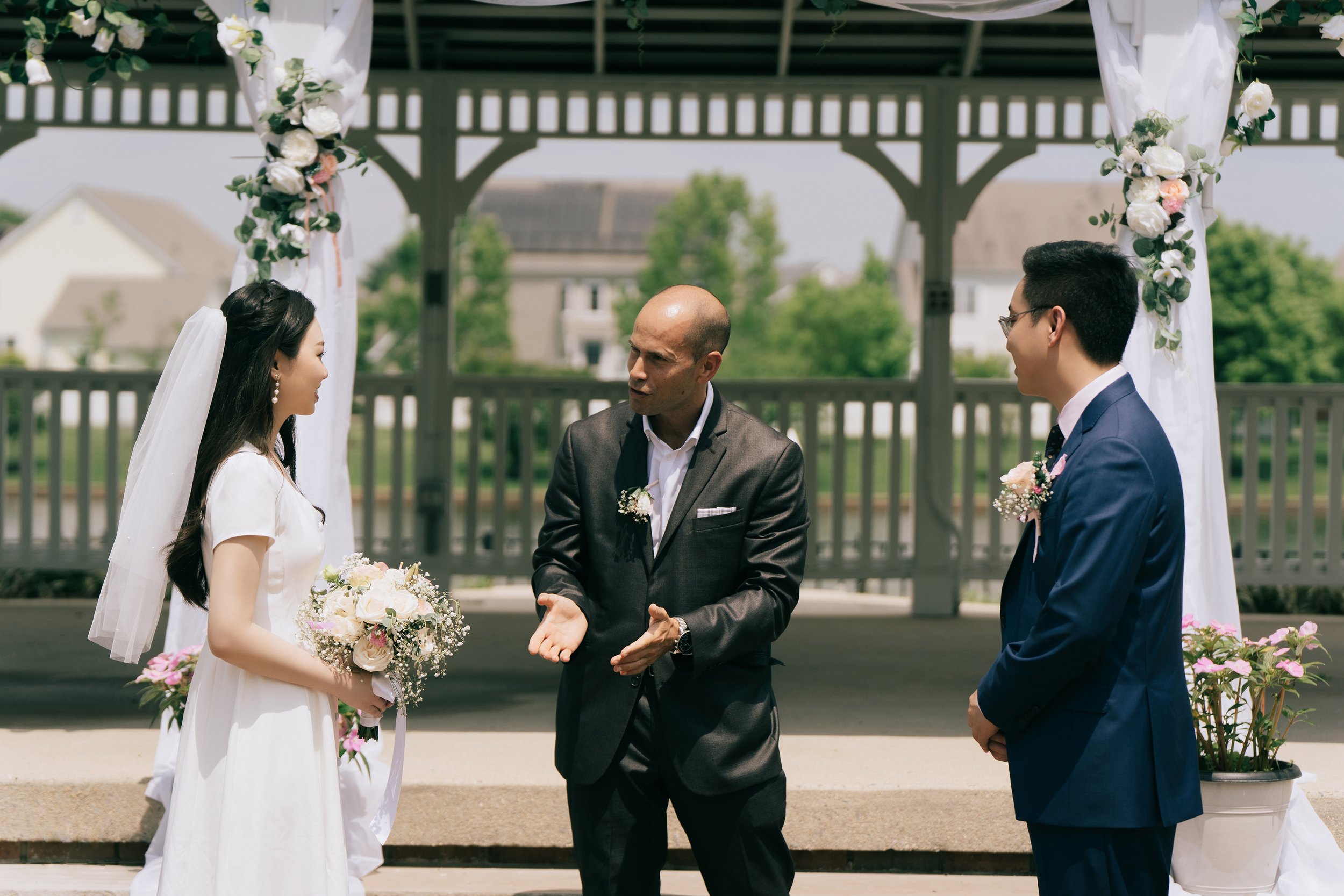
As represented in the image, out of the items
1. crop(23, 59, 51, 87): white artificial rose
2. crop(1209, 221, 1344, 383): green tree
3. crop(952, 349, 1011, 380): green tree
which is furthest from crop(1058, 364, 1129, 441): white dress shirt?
crop(952, 349, 1011, 380): green tree

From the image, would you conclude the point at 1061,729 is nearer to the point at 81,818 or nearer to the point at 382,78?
the point at 81,818

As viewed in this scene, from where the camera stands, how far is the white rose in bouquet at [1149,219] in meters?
4.64

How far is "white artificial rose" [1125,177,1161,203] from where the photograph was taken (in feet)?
15.3

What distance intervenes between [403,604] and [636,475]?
631 millimetres

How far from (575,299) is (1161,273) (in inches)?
3448

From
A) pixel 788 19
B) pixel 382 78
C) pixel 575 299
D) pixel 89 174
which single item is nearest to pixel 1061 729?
pixel 788 19

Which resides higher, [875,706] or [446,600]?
[446,600]

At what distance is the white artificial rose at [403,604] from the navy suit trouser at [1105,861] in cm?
140

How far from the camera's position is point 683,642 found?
3.04 metres

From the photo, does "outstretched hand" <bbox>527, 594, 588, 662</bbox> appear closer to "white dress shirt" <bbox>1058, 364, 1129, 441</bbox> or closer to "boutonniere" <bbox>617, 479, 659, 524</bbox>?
"boutonniere" <bbox>617, 479, 659, 524</bbox>

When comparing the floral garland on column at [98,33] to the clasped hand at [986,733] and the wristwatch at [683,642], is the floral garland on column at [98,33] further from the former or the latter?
the clasped hand at [986,733]

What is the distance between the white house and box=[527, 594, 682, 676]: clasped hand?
253 ft

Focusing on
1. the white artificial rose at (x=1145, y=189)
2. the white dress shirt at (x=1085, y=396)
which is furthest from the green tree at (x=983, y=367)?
the white dress shirt at (x=1085, y=396)

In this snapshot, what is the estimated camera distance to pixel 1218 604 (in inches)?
184
